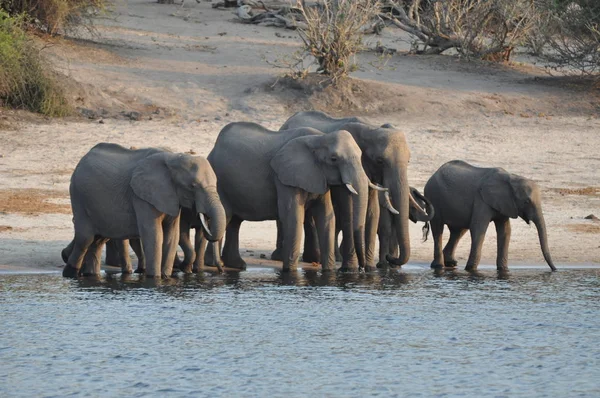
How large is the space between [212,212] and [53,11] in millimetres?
12193

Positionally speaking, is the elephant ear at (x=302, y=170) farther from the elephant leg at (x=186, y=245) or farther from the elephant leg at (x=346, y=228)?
the elephant leg at (x=186, y=245)

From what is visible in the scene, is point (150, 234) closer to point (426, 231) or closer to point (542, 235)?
point (426, 231)

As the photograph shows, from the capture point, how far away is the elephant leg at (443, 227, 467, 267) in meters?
14.1

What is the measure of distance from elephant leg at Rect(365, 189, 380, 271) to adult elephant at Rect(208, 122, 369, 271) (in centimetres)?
21

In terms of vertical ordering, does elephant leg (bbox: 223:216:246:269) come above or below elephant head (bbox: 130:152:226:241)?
below

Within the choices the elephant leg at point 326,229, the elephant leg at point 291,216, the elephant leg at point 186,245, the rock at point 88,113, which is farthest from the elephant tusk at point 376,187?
the rock at point 88,113

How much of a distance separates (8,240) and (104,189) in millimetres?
1962

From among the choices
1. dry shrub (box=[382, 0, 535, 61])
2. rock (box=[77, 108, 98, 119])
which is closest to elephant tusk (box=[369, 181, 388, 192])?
rock (box=[77, 108, 98, 119])

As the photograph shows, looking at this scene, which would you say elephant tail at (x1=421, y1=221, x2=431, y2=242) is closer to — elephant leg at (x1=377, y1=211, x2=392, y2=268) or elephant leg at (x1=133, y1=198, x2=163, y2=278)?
elephant leg at (x1=377, y1=211, x2=392, y2=268)

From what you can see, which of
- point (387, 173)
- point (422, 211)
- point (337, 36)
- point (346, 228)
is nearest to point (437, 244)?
point (422, 211)

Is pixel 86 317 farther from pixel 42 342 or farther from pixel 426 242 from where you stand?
pixel 426 242

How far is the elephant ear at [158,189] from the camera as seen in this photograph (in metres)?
12.1

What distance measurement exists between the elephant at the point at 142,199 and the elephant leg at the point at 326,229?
1.36m

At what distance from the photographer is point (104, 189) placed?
40.8 ft
